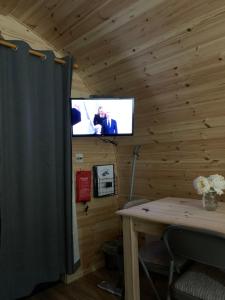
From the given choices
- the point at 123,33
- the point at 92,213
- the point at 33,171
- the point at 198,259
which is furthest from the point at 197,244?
the point at 123,33

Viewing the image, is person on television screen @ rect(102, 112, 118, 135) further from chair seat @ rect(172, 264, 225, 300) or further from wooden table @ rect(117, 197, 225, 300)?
chair seat @ rect(172, 264, 225, 300)

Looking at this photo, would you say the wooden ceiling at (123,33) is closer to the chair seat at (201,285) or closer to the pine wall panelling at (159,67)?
the pine wall panelling at (159,67)

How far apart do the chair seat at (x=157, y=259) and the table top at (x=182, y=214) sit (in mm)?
334

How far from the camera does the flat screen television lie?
8.53ft

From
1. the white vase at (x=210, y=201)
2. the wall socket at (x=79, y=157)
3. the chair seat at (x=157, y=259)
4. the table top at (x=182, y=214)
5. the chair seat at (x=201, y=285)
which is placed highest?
the wall socket at (x=79, y=157)

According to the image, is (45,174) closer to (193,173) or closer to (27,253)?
(27,253)

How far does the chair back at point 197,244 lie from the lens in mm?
1480

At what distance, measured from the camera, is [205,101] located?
227 centimetres

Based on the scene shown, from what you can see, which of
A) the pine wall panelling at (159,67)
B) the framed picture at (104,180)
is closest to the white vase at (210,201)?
the pine wall panelling at (159,67)

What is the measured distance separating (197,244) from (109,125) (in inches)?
57.5

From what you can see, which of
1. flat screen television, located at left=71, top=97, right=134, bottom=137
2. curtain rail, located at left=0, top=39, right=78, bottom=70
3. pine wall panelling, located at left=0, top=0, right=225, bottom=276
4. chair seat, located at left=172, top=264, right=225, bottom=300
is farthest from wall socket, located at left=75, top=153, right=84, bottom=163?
chair seat, located at left=172, top=264, right=225, bottom=300

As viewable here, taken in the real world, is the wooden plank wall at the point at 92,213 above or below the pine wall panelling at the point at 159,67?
below

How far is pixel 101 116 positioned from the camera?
264cm

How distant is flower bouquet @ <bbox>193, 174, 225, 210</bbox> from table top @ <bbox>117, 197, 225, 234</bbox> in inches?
2.4
